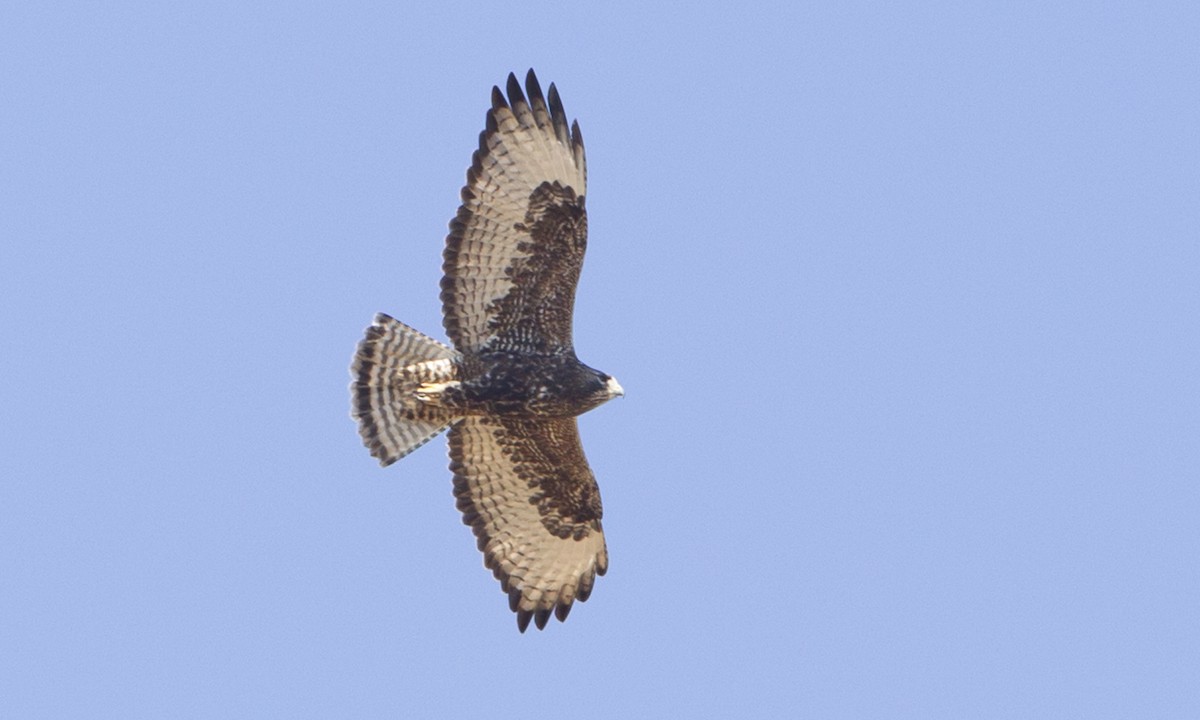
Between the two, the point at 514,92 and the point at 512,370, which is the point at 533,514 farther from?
the point at 514,92

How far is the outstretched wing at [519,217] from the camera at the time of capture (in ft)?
51.6

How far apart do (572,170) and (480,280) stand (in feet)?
2.97

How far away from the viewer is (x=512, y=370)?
625 inches

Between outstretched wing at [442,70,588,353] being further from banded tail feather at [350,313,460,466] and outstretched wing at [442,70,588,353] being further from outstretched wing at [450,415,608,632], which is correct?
outstretched wing at [450,415,608,632]

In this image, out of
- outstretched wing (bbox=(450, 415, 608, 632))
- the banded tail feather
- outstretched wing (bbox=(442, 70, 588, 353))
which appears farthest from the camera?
outstretched wing (bbox=(450, 415, 608, 632))

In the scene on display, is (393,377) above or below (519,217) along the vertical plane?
below

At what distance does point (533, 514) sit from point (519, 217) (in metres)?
2.09

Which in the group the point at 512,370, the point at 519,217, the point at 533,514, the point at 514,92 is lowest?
the point at 533,514

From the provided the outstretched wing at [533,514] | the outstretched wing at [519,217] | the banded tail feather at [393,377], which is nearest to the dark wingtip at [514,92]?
the outstretched wing at [519,217]

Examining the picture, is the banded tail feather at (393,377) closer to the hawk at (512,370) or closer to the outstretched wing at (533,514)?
the hawk at (512,370)

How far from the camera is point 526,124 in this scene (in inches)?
621

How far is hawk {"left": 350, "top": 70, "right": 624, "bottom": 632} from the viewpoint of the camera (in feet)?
51.6

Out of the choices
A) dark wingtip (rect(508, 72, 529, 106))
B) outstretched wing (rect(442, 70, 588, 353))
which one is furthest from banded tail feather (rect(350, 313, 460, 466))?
dark wingtip (rect(508, 72, 529, 106))

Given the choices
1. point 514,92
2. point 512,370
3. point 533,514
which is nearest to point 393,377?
point 512,370
